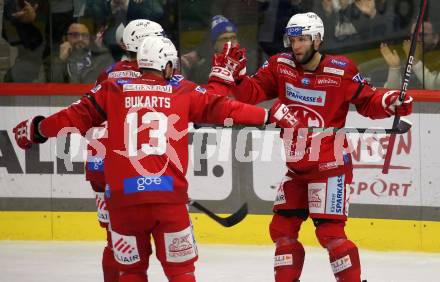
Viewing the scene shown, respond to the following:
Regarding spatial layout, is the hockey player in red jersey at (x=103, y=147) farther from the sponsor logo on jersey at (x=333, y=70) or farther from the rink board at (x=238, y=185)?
the rink board at (x=238, y=185)

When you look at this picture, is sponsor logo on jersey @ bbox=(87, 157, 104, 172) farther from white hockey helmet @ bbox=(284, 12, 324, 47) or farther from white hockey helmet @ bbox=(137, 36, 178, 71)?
white hockey helmet @ bbox=(284, 12, 324, 47)

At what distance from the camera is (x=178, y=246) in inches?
236

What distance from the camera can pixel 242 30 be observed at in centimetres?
925

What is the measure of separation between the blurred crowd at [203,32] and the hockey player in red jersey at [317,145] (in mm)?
2051

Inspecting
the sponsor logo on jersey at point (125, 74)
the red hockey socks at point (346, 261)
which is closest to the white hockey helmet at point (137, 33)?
the sponsor logo on jersey at point (125, 74)

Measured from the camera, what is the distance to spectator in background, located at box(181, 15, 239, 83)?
922cm

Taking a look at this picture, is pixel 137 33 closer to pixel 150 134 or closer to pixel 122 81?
pixel 122 81

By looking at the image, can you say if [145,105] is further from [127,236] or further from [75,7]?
[75,7]

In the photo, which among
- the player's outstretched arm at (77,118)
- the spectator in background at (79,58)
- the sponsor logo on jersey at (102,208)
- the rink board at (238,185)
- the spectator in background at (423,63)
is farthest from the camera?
the spectator in background at (79,58)

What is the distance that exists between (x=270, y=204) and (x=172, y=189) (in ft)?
10.2

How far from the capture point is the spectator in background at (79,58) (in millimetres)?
9469

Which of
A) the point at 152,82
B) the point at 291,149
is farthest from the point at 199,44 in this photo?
the point at 152,82

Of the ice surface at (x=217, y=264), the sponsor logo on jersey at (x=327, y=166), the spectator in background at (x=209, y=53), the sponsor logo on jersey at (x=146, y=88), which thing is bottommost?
the ice surface at (x=217, y=264)

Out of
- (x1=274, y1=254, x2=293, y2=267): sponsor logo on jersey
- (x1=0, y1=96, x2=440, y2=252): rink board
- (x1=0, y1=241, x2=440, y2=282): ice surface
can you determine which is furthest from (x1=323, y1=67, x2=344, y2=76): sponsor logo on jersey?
(x1=0, y1=96, x2=440, y2=252): rink board
